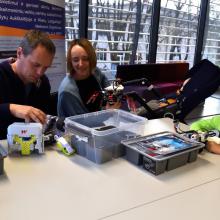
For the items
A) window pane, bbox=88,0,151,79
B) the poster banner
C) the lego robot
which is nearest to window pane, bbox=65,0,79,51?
window pane, bbox=88,0,151,79

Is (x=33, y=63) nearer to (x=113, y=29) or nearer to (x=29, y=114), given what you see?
(x=29, y=114)

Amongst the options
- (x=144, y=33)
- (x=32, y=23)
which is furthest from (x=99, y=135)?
(x=144, y=33)

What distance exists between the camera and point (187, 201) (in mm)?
1092

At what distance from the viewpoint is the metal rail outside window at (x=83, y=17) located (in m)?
3.66

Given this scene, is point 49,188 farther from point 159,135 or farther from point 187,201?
point 159,135

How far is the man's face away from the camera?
1.60 meters

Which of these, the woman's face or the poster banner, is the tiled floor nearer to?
the poster banner

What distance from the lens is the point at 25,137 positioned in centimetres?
136

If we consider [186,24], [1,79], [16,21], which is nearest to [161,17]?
[186,24]

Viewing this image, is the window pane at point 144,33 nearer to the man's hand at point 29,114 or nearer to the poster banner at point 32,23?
the poster banner at point 32,23

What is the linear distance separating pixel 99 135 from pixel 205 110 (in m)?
3.74

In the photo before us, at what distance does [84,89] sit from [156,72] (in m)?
2.58

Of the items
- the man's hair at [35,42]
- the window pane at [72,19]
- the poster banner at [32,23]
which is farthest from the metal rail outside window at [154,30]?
the man's hair at [35,42]

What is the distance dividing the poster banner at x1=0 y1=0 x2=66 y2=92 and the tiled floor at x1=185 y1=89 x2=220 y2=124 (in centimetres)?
197
